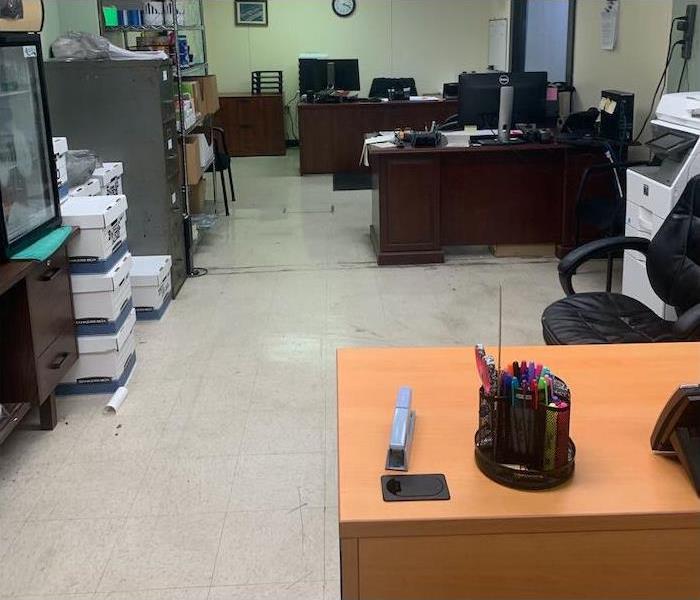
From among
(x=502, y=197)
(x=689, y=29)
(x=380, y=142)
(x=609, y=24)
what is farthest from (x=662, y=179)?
(x=609, y=24)

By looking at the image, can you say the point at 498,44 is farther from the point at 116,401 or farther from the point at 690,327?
the point at 690,327

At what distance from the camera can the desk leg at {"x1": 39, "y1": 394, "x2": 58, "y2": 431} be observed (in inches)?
124

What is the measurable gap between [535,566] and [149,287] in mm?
3384

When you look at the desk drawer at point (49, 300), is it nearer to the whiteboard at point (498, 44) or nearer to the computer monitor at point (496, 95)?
the computer monitor at point (496, 95)

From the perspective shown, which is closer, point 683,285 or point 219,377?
point 683,285

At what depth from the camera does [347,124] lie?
28.8ft

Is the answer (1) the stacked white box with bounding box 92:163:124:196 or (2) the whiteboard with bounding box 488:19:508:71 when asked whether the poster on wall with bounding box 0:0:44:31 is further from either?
(2) the whiteboard with bounding box 488:19:508:71

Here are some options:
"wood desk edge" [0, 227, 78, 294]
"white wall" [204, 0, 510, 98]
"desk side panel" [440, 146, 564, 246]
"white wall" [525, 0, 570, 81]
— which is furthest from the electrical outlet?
"white wall" [204, 0, 510, 98]

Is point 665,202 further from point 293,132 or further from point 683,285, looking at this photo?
point 293,132

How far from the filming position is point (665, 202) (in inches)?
140

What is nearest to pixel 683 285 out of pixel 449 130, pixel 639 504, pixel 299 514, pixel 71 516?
pixel 299 514

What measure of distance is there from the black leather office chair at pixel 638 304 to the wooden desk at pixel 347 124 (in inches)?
234

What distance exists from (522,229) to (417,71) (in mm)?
5640

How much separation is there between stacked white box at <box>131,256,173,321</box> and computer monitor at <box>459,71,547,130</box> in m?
2.38
